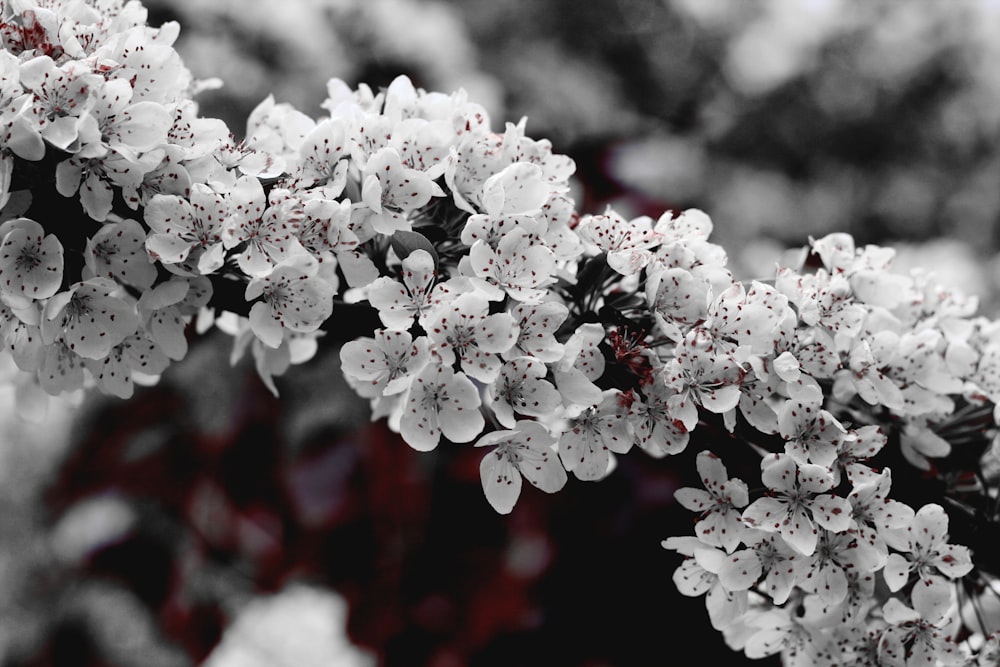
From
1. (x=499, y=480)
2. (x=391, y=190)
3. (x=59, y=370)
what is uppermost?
(x=391, y=190)

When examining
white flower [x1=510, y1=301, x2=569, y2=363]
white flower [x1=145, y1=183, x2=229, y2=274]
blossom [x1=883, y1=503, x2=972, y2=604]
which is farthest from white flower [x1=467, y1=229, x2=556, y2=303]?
blossom [x1=883, y1=503, x2=972, y2=604]

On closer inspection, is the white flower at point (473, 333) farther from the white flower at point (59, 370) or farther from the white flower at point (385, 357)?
the white flower at point (59, 370)

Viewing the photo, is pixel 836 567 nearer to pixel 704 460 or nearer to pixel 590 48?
pixel 704 460

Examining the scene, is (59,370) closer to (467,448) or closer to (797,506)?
(797,506)

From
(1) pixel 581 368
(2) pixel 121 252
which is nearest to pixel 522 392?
(1) pixel 581 368

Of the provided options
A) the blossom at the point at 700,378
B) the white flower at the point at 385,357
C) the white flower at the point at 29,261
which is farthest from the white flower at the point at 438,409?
the white flower at the point at 29,261

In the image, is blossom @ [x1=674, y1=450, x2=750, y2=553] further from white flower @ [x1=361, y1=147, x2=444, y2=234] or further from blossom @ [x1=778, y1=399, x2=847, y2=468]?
white flower @ [x1=361, y1=147, x2=444, y2=234]
